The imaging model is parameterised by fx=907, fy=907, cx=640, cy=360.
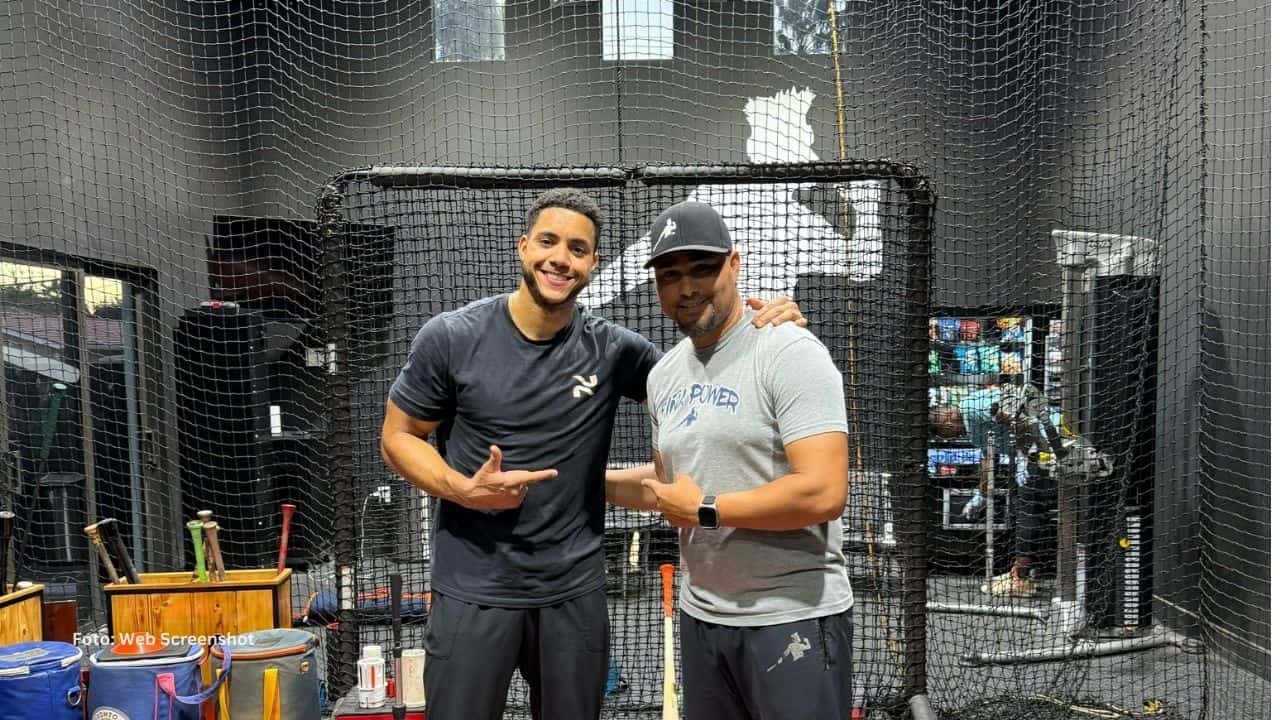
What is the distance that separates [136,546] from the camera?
5.19 meters

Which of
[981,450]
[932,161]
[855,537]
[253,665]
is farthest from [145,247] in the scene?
[981,450]

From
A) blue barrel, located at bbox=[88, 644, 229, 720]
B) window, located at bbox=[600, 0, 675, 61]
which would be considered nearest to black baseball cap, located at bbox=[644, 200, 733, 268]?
blue barrel, located at bbox=[88, 644, 229, 720]

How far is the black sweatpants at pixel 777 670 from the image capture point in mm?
1563

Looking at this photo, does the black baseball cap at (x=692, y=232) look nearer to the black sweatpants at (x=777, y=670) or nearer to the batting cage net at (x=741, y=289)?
the black sweatpants at (x=777, y=670)

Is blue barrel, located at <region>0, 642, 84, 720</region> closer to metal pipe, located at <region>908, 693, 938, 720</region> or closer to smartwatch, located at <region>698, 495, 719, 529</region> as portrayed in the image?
smartwatch, located at <region>698, 495, 719, 529</region>

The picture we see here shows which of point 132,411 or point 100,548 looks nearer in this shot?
point 100,548

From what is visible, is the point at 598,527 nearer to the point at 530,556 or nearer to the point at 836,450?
the point at 530,556

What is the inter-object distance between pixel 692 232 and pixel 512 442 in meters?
0.61

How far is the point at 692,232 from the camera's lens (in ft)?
5.23

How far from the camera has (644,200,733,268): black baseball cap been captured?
1587mm

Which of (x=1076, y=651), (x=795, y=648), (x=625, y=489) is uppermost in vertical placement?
(x=625, y=489)

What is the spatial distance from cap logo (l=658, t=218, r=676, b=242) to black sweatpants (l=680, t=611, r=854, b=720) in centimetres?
70

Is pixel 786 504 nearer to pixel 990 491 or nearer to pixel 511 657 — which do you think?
pixel 511 657

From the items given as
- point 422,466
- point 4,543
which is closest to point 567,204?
point 422,466
